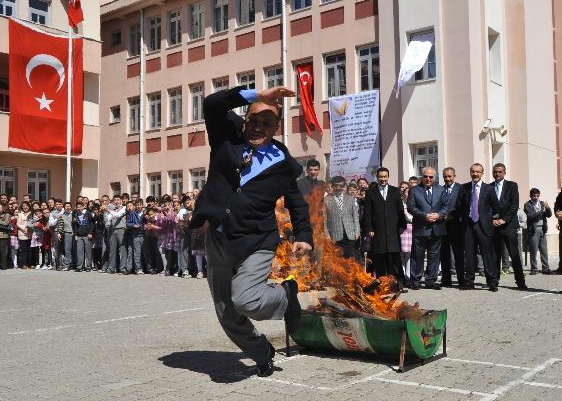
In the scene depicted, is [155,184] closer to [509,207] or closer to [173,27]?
[173,27]

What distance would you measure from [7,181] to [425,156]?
17302 mm

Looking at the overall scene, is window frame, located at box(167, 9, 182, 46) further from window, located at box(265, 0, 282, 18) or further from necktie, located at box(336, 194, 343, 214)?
necktie, located at box(336, 194, 343, 214)

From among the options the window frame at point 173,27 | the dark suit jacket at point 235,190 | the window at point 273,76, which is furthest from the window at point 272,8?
the dark suit jacket at point 235,190

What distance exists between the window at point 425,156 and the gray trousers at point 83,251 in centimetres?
1053

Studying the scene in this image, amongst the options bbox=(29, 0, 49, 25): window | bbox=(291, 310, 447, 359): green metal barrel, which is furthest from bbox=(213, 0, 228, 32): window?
bbox=(291, 310, 447, 359): green metal barrel

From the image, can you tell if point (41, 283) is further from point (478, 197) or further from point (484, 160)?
point (484, 160)

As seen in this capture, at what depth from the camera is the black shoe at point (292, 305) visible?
18.7ft

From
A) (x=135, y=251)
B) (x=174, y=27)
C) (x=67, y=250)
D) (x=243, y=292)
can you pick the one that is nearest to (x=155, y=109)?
(x=174, y=27)

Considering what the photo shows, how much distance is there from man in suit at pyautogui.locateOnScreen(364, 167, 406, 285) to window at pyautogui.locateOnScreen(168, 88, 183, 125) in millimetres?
20759

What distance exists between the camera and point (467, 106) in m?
22.3

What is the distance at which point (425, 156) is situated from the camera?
23406mm

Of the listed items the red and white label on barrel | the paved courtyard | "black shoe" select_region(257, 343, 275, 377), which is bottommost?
the paved courtyard

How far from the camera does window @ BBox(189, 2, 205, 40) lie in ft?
103

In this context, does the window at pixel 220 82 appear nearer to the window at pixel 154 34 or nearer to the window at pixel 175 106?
the window at pixel 175 106
